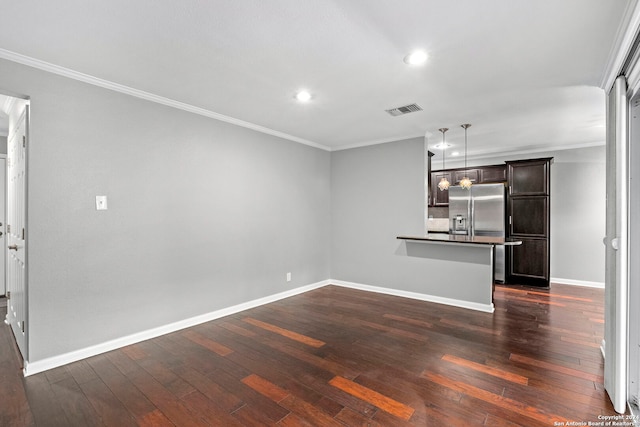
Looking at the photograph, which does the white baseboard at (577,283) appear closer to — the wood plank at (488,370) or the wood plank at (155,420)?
the wood plank at (488,370)

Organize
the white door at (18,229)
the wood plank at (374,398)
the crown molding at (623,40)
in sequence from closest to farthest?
1. the crown molding at (623,40)
2. the wood plank at (374,398)
3. the white door at (18,229)

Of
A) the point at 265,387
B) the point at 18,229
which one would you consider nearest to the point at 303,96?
the point at 265,387

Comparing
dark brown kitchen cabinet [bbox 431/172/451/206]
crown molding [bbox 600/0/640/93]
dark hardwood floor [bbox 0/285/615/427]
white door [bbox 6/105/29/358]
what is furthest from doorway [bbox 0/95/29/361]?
dark brown kitchen cabinet [bbox 431/172/451/206]

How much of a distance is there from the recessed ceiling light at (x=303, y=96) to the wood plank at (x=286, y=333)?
8.41 ft

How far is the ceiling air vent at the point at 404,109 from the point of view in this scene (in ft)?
12.1

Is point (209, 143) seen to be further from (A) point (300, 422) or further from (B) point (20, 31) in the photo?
(A) point (300, 422)

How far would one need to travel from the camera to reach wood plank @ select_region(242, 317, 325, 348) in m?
3.20

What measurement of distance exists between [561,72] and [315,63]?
2.17m

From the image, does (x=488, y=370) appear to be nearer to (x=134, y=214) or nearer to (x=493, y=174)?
(x=134, y=214)

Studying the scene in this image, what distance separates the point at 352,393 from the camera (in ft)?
7.56

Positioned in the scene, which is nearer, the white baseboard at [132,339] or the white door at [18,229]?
the white baseboard at [132,339]

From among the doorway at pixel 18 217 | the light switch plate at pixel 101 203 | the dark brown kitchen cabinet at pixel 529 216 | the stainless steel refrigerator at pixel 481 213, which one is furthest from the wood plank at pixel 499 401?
the dark brown kitchen cabinet at pixel 529 216

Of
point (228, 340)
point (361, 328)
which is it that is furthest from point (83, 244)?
point (361, 328)

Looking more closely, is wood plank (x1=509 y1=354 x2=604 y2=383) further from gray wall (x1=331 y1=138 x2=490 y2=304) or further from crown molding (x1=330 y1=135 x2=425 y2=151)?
crown molding (x1=330 y1=135 x2=425 y2=151)
